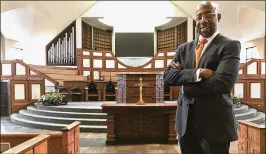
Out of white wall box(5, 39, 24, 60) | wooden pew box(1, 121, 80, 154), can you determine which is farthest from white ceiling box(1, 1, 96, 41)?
wooden pew box(1, 121, 80, 154)

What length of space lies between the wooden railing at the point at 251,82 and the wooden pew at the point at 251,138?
5.52 metres

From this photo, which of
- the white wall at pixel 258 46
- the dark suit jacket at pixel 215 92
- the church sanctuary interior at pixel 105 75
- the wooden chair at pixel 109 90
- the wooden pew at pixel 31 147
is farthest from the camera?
the wooden chair at pixel 109 90

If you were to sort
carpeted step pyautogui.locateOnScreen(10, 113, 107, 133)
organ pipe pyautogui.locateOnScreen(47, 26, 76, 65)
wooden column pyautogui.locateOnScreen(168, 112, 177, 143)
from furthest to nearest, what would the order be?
organ pipe pyautogui.locateOnScreen(47, 26, 76, 65), carpeted step pyautogui.locateOnScreen(10, 113, 107, 133), wooden column pyautogui.locateOnScreen(168, 112, 177, 143)

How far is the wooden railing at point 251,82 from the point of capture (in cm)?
872

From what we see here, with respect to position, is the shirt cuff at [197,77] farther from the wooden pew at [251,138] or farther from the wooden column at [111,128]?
the wooden column at [111,128]

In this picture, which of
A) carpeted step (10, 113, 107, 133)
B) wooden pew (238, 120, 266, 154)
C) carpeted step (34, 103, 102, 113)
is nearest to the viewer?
wooden pew (238, 120, 266, 154)

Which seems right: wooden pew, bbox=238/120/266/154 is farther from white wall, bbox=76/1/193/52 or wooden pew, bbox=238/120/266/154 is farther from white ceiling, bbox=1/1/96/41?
white wall, bbox=76/1/193/52

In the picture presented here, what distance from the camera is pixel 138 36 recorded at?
11641 millimetres

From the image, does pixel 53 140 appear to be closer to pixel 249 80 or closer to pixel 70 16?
pixel 249 80

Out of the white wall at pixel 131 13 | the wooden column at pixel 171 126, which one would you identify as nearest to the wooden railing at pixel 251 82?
the white wall at pixel 131 13

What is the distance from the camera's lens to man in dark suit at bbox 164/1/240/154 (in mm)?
1175

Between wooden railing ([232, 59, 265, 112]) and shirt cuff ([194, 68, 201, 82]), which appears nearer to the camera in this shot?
shirt cuff ([194, 68, 201, 82])

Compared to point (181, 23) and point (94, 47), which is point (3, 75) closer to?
point (94, 47)

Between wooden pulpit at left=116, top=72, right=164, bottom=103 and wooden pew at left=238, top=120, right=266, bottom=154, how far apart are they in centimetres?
279
